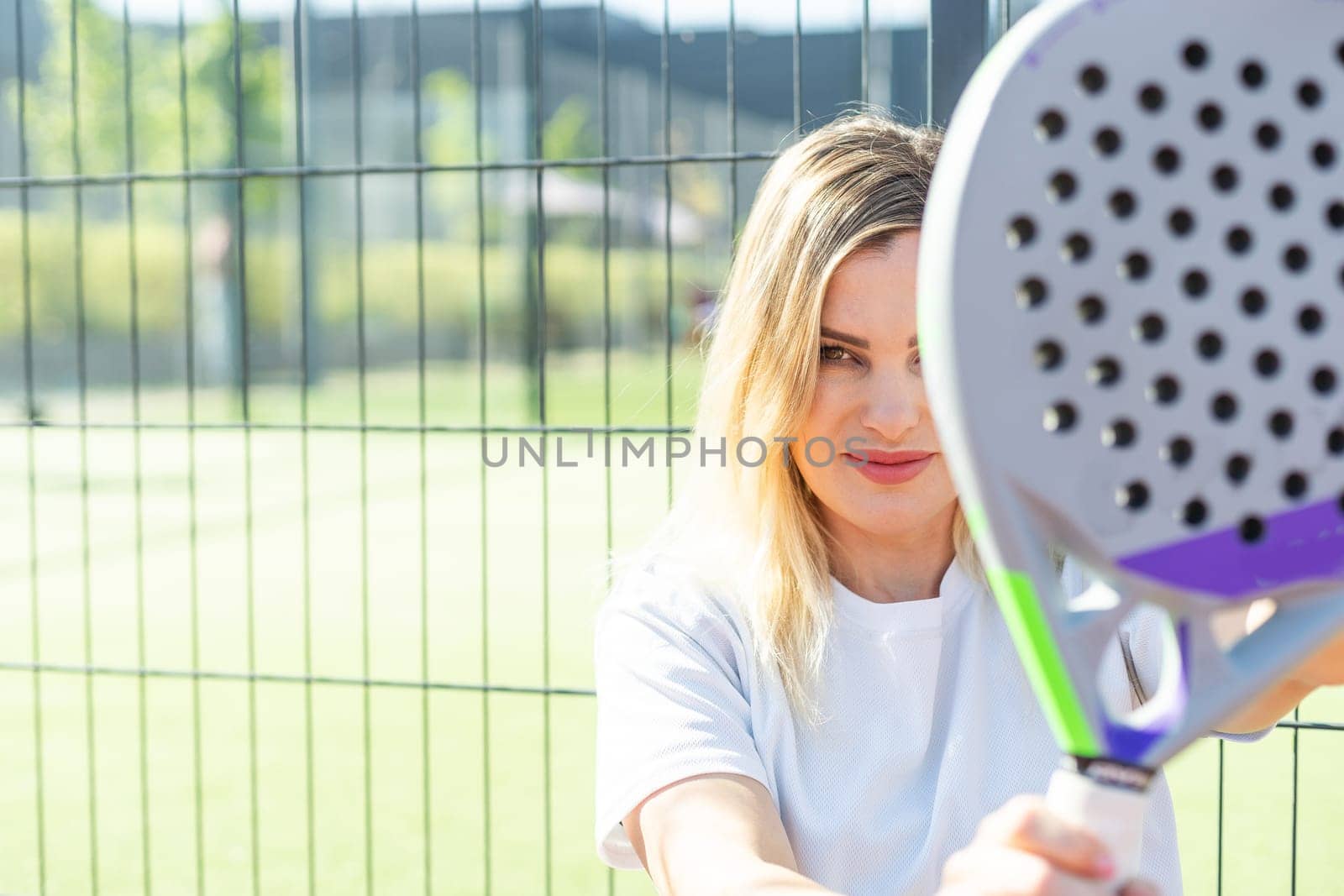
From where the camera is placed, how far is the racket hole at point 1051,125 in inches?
19.5

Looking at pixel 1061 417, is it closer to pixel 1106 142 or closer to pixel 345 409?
pixel 1106 142

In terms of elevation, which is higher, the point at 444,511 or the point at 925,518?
the point at 925,518

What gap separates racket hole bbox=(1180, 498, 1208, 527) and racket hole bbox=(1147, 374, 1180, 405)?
40 millimetres

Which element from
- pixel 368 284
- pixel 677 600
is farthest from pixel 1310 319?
pixel 368 284

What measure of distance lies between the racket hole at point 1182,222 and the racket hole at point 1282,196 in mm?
34

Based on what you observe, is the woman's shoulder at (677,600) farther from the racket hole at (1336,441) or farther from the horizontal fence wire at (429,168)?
the horizontal fence wire at (429,168)

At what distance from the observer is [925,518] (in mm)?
1111

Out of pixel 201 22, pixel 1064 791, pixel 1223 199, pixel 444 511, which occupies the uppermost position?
pixel 201 22

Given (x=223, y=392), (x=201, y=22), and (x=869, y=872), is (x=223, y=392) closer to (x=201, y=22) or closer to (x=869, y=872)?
(x=201, y=22)

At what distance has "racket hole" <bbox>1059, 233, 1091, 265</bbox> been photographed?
0.50 metres

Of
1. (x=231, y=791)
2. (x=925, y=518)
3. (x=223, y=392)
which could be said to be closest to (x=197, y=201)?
(x=223, y=392)

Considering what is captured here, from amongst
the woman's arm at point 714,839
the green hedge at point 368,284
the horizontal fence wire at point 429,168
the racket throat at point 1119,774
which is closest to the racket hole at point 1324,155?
the racket throat at point 1119,774

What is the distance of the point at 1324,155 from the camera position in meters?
0.52

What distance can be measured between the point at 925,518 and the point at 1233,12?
25.3 inches
